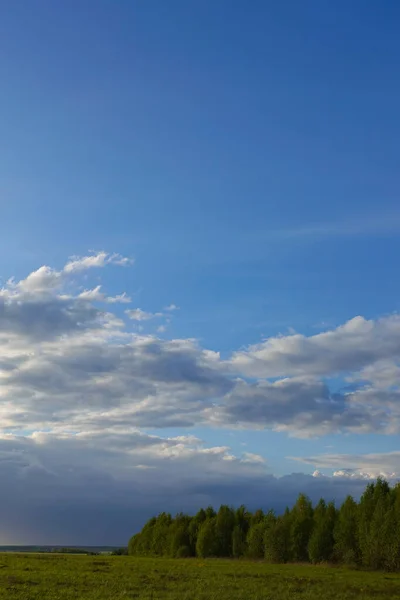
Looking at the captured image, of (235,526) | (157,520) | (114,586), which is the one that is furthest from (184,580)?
(157,520)

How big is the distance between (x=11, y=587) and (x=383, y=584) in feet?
121

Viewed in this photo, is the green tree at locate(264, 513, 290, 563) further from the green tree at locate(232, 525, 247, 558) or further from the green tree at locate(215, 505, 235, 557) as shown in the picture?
the green tree at locate(215, 505, 235, 557)

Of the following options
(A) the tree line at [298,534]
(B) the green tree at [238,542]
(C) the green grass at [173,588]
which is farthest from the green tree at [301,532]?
(C) the green grass at [173,588]

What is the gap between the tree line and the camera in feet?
313

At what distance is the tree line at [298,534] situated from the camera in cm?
9544

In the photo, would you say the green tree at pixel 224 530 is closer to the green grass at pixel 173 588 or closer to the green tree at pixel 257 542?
the green tree at pixel 257 542

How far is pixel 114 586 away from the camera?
49.8m

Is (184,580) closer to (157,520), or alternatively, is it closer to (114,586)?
(114,586)

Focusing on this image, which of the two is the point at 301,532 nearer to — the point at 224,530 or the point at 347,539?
the point at 347,539

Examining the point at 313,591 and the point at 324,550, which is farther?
the point at 324,550

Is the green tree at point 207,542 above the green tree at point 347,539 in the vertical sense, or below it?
below

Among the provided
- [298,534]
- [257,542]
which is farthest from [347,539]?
[257,542]

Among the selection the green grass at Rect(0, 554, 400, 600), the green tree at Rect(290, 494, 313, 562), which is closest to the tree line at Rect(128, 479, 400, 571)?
the green tree at Rect(290, 494, 313, 562)

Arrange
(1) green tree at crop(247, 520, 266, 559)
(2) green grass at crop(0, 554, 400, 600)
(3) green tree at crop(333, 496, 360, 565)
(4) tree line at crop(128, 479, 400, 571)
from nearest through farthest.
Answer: (2) green grass at crop(0, 554, 400, 600) < (4) tree line at crop(128, 479, 400, 571) < (3) green tree at crop(333, 496, 360, 565) < (1) green tree at crop(247, 520, 266, 559)
